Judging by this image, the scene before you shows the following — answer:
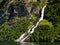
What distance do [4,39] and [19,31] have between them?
1130cm

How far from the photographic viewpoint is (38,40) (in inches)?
6821

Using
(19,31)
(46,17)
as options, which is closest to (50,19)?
(46,17)

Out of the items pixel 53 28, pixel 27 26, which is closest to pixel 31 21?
pixel 27 26

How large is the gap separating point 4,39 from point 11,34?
5300mm

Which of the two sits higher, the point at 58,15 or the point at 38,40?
the point at 58,15

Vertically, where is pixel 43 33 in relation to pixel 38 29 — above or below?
below

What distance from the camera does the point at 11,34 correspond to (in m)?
184

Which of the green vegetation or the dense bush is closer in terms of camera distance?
the dense bush

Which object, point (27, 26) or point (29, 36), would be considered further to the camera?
point (27, 26)

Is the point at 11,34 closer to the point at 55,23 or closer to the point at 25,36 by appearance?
the point at 25,36

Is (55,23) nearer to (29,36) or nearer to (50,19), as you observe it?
(50,19)

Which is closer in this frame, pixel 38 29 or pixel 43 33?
pixel 43 33

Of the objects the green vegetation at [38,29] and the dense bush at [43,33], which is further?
the green vegetation at [38,29]

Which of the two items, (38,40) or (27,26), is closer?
(38,40)
